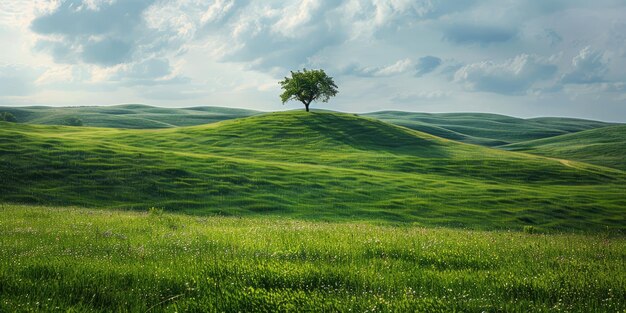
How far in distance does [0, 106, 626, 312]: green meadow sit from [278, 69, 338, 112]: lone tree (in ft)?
17.0

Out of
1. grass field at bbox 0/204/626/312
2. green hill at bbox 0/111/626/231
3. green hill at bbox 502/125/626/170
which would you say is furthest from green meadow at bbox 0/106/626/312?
green hill at bbox 502/125/626/170

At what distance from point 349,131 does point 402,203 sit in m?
49.8

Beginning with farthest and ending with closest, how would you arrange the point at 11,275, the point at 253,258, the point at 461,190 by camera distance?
1. the point at 461,190
2. the point at 253,258
3. the point at 11,275

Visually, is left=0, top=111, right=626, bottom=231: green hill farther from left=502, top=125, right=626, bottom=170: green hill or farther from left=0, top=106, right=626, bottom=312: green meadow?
left=502, top=125, right=626, bottom=170: green hill

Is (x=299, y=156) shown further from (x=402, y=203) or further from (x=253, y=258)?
(x=253, y=258)

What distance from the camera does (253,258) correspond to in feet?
30.7

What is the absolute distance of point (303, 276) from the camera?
7.86m

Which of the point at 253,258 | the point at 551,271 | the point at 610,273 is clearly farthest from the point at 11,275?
the point at 610,273

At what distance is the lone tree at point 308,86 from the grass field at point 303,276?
9121 centimetres

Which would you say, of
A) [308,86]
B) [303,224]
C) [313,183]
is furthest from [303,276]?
[308,86]

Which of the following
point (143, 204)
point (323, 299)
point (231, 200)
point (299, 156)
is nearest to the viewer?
point (323, 299)

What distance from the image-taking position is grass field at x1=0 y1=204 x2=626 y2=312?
659cm

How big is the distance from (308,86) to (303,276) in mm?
95262

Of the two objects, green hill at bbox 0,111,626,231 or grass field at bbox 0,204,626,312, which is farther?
green hill at bbox 0,111,626,231
